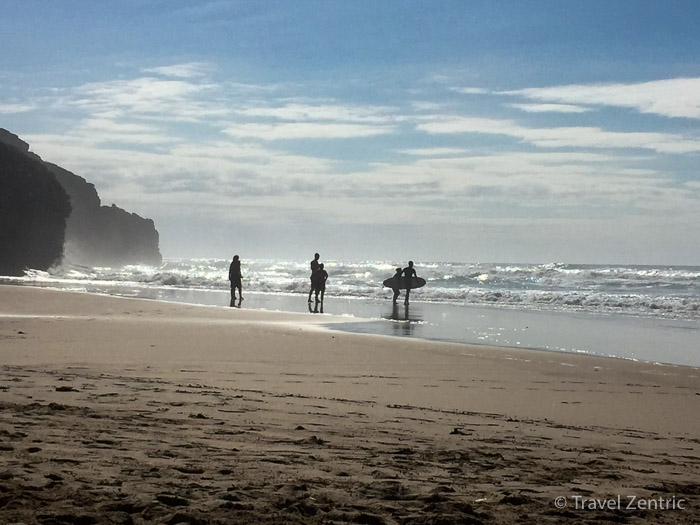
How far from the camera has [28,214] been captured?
61.9 m

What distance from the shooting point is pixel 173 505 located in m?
3.48

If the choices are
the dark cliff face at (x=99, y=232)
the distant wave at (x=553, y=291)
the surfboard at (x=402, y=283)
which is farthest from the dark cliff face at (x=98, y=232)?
the surfboard at (x=402, y=283)

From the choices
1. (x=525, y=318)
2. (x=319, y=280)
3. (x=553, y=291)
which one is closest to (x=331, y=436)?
(x=525, y=318)

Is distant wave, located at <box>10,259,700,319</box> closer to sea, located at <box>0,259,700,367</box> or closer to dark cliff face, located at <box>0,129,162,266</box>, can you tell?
sea, located at <box>0,259,700,367</box>

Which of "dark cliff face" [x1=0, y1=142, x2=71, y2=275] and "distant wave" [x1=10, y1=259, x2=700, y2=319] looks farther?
"dark cliff face" [x1=0, y1=142, x2=71, y2=275]

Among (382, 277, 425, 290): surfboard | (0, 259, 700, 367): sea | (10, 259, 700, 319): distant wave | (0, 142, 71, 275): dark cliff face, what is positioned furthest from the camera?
(0, 142, 71, 275): dark cliff face

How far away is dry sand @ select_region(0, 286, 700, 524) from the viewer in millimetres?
3631

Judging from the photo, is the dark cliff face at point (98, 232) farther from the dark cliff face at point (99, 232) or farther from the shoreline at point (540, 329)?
the shoreline at point (540, 329)

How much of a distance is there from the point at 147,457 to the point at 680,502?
121 inches

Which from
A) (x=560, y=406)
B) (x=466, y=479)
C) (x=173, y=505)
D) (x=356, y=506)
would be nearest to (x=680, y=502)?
(x=466, y=479)

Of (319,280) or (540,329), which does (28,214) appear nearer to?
(319,280)

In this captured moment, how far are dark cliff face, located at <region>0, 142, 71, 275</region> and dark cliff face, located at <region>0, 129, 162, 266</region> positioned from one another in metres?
53.9

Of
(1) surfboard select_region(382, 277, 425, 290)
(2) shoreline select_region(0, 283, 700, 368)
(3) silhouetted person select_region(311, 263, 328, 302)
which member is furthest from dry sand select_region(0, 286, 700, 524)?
(1) surfboard select_region(382, 277, 425, 290)

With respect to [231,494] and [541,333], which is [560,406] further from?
[541,333]
